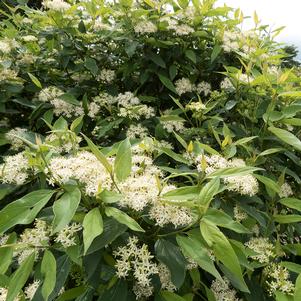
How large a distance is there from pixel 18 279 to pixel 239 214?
91 centimetres

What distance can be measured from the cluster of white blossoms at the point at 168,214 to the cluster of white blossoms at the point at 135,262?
0.09 m

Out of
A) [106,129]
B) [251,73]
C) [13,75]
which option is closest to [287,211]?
[251,73]

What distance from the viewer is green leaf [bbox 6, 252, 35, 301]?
42.6 inches

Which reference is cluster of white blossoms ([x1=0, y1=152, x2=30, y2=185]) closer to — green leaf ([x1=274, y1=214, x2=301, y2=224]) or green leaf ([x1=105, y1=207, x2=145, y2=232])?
green leaf ([x1=105, y1=207, x2=145, y2=232])

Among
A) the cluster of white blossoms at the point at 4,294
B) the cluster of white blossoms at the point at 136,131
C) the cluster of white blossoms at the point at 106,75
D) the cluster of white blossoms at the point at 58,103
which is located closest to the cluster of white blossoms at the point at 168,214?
the cluster of white blossoms at the point at 4,294

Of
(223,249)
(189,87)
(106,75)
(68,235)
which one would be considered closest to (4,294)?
(68,235)

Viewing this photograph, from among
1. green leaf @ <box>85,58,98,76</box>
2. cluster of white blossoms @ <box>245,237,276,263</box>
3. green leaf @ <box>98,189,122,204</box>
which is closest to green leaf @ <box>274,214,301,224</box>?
cluster of white blossoms @ <box>245,237,276,263</box>

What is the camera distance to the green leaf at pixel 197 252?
3.47 feet

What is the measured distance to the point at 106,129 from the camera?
201 centimetres

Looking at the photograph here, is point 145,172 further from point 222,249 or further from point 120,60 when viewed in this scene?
point 120,60

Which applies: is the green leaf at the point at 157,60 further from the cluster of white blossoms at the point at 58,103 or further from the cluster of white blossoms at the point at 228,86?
the cluster of white blossoms at the point at 58,103

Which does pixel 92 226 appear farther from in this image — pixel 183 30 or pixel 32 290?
pixel 183 30

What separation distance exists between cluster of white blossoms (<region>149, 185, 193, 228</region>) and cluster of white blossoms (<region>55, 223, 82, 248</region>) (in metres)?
0.23

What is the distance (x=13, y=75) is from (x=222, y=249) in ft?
5.56
